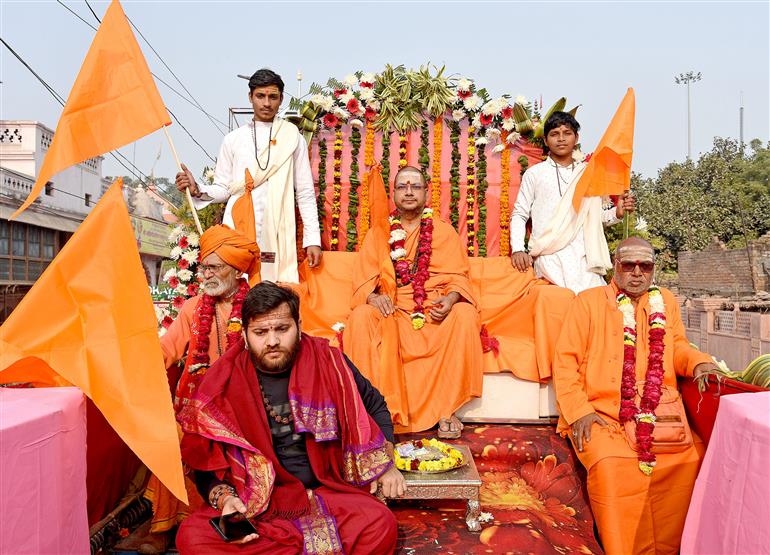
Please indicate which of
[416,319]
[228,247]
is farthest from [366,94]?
[228,247]

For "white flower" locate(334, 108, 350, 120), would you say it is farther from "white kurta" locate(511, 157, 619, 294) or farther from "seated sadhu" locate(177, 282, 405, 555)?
"seated sadhu" locate(177, 282, 405, 555)

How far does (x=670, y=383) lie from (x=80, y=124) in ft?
12.6

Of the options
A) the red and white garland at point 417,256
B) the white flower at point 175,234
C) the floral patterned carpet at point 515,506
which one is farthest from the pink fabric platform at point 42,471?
the white flower at point 175,234

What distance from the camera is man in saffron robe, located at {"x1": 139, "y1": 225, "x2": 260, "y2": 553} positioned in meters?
3.90

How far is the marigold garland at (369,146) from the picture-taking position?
6.44 metres

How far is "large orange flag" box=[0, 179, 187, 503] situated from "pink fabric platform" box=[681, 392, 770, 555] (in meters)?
2.08

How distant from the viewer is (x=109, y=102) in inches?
140

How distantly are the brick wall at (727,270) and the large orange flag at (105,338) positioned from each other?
23.7m

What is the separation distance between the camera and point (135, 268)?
113 inches

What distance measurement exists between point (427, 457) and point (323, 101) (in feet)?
13.3

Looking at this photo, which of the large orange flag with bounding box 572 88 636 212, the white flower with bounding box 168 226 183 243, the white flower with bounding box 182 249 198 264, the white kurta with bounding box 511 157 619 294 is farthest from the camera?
the white flower with bounding box 168 226 183 243

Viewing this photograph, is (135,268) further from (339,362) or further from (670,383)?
(670,383)

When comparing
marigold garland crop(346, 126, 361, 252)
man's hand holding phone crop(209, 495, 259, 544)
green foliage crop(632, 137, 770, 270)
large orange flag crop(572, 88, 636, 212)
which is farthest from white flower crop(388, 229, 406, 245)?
green foliage crop(632, 137, 770, 270)

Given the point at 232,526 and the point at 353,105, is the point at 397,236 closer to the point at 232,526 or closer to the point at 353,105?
the point at 353,105
